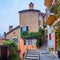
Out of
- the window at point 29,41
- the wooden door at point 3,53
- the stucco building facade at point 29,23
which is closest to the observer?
the wooden door at point 3,53

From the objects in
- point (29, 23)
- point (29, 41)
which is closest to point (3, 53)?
point (29, 41)

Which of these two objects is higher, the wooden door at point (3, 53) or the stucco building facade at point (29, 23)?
the stucco building facade at point (29, 23)

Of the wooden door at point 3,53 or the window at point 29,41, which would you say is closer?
the wooden door at point 3,53

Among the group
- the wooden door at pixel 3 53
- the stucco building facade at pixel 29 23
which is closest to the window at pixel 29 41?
the stucco building facade at pixel 29 23

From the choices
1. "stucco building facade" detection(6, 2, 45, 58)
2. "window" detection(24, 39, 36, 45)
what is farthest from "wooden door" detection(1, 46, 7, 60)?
"window" detection(24, 39, 36, 45)

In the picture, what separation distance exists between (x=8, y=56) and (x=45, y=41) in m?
12.2

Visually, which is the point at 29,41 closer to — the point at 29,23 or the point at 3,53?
the point at 29,23

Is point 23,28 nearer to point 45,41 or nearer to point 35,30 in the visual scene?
point 35,30

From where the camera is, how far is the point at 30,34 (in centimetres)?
4188

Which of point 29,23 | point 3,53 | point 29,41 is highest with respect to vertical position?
point 29,23

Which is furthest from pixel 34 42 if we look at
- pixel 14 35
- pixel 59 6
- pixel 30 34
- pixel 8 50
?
pixel 59 6

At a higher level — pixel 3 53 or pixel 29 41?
pixel 29 41

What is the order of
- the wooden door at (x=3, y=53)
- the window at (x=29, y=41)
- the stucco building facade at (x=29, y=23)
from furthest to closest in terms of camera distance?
1. the stucco building facade at (x=29, y=23)
2. the window at (x=29, y=41)
3. the wooden door at (x=3, y=53)

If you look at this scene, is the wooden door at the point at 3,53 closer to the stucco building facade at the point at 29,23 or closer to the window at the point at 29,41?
the stucco building facade at the point at 29,23
